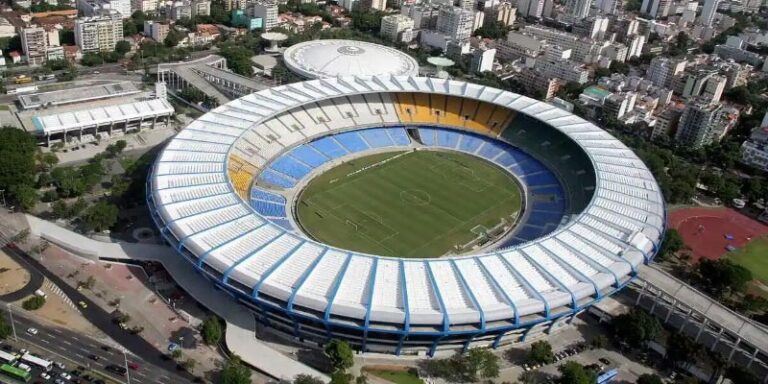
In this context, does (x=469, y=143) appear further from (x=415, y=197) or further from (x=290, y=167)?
(x=290, y=167)

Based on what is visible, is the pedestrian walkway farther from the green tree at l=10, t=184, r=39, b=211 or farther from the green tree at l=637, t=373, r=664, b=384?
the green tree at l=637, t=373, r=664, b=384

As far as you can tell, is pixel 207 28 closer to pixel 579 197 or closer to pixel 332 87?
pixel 332 87

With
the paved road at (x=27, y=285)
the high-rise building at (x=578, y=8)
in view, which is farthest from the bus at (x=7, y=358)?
the high-rise building at (x=578, y=8)

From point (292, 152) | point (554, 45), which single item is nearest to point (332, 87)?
point (292, 152)

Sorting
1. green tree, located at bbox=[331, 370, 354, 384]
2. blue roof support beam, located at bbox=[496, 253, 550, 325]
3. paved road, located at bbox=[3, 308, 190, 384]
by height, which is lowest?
paved road, located at bbox=[3, 308, 190, 384]

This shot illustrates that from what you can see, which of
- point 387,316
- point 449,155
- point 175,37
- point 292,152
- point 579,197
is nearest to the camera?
point 387,316

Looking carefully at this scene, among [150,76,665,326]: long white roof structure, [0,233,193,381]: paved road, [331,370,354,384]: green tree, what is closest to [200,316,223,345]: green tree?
[0,233,193,381]: paved road
